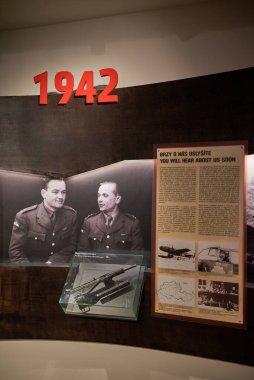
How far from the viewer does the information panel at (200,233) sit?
8.76 feet

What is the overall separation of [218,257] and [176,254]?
0.30m

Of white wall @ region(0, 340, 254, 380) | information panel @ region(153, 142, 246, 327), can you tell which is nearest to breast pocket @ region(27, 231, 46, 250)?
white wall @ region(0, 340, 254, 380)

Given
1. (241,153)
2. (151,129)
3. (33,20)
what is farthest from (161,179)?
(33,20)

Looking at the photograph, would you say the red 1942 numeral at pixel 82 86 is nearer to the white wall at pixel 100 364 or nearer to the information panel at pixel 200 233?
the information panel at pixel 200 233

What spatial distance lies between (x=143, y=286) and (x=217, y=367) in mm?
756

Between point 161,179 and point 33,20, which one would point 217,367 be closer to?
point 161,179

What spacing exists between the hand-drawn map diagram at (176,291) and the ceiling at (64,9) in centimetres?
207

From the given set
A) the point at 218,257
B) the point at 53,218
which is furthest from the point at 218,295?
the point at 53,218

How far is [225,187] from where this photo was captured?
271 centimetres

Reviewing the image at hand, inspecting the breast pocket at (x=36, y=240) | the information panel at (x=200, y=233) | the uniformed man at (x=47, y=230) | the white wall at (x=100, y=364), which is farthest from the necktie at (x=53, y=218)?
the white wall at (x=100, y=364)

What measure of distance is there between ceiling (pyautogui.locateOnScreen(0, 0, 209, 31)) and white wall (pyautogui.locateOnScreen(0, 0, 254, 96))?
55mm

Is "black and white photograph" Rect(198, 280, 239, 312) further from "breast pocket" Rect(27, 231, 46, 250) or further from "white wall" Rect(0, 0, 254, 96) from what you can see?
"white wall" Rect(0, 0, 254, 96)

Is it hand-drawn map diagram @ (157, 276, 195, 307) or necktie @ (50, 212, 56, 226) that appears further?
necktie @ (50, 212, 56, 226)

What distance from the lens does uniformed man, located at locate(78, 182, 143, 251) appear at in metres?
2.97
